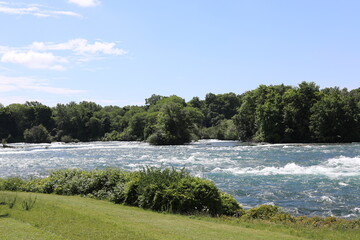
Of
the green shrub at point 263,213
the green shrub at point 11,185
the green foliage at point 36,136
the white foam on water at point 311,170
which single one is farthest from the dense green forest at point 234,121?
the green shrub at point 263,213

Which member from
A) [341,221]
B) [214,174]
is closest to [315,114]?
[214,174]

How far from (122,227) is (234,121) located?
313 feet

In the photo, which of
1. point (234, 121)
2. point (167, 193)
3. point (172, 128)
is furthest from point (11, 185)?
point (234, 121)

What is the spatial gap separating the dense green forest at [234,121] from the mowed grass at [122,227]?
7058cm

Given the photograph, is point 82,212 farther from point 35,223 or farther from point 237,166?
point 237,166

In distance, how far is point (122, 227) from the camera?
10672mm

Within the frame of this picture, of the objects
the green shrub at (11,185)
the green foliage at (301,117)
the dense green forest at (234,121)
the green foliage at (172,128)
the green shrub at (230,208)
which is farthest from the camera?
the green foliage at (172,128)

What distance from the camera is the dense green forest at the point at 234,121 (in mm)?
81312

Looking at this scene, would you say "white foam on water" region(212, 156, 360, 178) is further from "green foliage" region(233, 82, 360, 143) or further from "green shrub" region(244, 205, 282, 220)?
"green foliage" region(233, 82, 360, 143)

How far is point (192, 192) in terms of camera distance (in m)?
15.3

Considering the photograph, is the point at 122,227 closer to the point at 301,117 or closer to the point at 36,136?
the point at 301,117

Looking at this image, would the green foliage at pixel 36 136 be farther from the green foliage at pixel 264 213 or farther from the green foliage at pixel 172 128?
the green foliage at pixel 264 213

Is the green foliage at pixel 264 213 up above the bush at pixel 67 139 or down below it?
below

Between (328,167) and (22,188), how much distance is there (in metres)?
24.6
